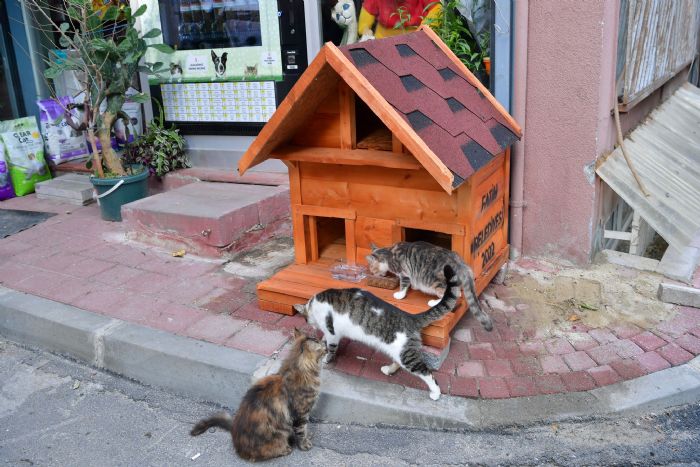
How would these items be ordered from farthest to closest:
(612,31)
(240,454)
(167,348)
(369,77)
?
1. (612,31)
2. (167,348)
3. (369,77)
4. (240,454)

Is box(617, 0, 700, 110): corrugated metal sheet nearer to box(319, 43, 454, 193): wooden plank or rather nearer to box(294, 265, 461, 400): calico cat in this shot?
box(319, 43, 454, 193): wooden plank

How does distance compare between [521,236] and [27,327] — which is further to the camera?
[521,236]

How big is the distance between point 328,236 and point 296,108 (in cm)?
137

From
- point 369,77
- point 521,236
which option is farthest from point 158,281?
point 521,236

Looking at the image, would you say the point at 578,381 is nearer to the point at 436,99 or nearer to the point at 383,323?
the point at 383,323

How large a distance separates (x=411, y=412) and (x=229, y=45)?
15.9 feet

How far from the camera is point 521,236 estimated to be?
4.77m

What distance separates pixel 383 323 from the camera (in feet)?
10.7

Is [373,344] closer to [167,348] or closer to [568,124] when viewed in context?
[167,348]

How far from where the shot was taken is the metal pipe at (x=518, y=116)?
14.4 ft

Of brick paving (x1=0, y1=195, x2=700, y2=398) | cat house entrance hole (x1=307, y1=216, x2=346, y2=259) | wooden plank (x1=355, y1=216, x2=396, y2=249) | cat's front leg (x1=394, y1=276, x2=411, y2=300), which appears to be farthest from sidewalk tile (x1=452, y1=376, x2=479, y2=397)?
cat house entrance hole (x1=307, y1=216, x2=346, y2=259)

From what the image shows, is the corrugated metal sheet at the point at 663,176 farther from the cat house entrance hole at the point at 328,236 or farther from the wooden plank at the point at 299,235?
the wooden plank at the point at 299,235

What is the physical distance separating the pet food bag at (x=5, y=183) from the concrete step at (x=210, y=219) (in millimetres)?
2567

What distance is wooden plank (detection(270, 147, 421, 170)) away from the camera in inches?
137
